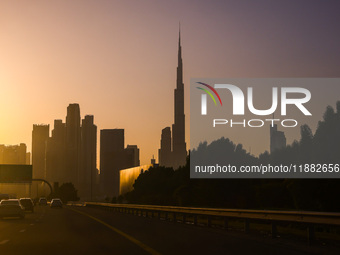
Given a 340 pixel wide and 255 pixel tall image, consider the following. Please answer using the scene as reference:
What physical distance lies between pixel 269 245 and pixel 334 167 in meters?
52.8

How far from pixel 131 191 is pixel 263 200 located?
287 feet

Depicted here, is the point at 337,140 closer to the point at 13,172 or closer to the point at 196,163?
the point at 196,163

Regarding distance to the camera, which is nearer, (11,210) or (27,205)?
(11,210)

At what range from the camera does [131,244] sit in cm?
1902

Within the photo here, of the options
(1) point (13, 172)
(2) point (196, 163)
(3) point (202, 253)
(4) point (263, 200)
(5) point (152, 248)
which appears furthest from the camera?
(1) point (13, 172)

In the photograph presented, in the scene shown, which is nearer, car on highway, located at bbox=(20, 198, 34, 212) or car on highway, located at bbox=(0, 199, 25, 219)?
car on highway, located at bbox=(0, 199, 25, 219)

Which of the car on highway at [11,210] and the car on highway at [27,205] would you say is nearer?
the car on highway at [11,210]

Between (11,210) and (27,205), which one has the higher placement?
(11,210)

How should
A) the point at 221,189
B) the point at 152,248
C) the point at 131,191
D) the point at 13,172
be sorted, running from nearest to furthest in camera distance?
the point at 152,248
the point at 221,189
the point at 13,172
the point at 131,191

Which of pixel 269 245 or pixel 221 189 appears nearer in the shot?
pixel 269 245

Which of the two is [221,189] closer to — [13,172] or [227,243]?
[13,172]

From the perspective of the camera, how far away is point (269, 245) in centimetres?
1875

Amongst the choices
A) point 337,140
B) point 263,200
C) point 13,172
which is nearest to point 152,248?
point 337,140

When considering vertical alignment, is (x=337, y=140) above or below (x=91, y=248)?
above
